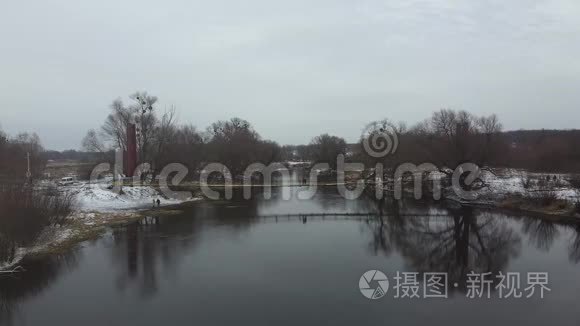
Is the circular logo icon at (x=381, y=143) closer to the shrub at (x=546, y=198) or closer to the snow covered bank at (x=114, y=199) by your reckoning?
the shrub at (x=546, y=198)

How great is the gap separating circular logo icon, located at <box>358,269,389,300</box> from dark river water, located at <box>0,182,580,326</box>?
0.21m

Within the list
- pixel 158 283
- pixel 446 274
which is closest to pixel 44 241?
A: pixel 158 283

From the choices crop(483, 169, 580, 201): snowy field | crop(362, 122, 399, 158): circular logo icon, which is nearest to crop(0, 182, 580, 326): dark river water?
crop(483, 169, 580, 201): snowy field

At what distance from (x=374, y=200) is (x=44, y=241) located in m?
26.7

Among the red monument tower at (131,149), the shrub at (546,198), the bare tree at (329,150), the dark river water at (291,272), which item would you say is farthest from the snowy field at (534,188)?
the bare tree at (329,150)

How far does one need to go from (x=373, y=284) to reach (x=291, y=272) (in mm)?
3064

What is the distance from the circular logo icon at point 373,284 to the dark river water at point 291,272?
0.70 ft

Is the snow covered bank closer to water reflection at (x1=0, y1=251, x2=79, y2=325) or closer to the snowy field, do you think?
water reflection at (x1=0, y1=251, x2=79, y2=325)

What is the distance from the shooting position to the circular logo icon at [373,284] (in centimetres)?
1218

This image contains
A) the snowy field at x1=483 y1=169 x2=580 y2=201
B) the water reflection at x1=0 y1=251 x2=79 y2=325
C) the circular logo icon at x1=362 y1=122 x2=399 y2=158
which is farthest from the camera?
the circular logo icon at x1=362 y1=122 x2=399 y2=158

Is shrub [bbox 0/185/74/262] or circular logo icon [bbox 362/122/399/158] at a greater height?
circular logo icon [bbox 362/122/399/158]

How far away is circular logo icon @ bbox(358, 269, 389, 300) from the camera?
12.2 metres

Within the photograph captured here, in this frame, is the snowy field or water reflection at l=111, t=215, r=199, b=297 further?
the snowy field

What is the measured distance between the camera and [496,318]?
1042 centimetres
